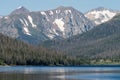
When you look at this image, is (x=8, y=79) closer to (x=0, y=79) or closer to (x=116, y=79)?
(x=0, y=79)

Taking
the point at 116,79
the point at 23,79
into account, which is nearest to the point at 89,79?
the point at 116,79

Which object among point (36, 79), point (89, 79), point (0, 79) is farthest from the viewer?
point (89, 79)

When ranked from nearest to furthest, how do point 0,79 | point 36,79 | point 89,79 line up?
point 0,79
point 36,79
point 89,79

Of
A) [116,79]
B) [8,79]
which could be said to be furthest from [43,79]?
[116,79]

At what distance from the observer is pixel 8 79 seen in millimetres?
108812

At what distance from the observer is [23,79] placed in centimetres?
11206

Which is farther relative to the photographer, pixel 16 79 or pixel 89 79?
pixel 89 79

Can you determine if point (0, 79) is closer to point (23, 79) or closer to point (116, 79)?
point (23, 79)

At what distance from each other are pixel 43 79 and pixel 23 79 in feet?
19.4

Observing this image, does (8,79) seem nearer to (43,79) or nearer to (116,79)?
(43,79)

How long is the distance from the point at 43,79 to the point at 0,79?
12.7 metres

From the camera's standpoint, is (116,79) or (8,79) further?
(116,79)

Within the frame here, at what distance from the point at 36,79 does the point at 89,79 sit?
1588 cm

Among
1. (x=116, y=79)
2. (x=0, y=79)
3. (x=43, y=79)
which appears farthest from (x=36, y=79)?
(x=116, y=79)
